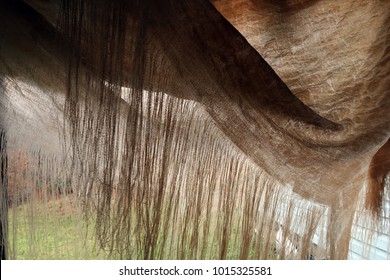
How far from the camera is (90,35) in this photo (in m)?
0.55

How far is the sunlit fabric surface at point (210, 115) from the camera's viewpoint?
0.54m

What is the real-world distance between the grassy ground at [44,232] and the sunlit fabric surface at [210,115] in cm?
5

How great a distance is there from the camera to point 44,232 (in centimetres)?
75

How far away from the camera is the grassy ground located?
701 mm

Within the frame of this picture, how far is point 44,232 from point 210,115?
0.41 m

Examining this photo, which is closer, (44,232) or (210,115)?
(210,115)

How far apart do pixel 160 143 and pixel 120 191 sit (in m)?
0.10

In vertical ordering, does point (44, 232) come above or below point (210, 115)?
below

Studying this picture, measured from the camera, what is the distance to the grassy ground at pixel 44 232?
2.30 feet

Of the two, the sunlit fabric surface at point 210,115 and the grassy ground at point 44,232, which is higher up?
the sunlit fabric surface at point 210,115

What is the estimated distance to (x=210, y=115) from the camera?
587 mm

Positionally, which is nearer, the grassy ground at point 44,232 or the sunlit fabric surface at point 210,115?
the sunlit fabric surface at point 210,115

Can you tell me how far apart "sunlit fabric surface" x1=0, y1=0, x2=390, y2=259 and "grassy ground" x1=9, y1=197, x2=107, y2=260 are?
0.15ft

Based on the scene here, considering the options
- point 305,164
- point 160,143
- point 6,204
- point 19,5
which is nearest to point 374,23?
point 305,164
